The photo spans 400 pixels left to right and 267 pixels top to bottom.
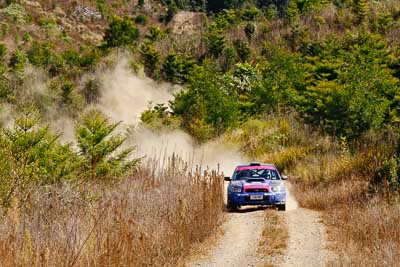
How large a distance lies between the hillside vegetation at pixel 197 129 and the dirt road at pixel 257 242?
45cm

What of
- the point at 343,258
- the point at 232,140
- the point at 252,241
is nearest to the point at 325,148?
the point at 232,140

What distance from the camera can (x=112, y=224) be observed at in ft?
24.4

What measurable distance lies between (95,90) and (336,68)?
82.2 ft

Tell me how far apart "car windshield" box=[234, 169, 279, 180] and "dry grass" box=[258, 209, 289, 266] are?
238 cm

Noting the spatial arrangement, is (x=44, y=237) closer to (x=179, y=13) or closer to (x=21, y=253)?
(x=21, y=253)

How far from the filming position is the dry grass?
10.4 m

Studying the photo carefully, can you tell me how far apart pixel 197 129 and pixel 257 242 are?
71.8 feet

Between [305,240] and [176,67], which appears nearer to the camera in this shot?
[305,240]

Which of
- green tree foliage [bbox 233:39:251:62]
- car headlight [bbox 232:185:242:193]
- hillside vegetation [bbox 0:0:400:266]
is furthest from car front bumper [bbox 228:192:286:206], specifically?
green tree foliage [bbox 233:39:251:62]

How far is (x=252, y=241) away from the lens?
11.8 m

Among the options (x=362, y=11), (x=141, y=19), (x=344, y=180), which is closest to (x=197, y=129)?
(x=344, y=180)

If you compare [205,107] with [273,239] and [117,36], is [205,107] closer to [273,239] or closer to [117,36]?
[273,239]

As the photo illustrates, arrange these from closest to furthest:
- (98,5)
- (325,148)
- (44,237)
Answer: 1. (44,237)
2. (325,148)
3. (98,5)

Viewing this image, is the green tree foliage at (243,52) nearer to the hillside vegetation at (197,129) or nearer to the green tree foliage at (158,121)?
the hillside vegetation at (197,129)
